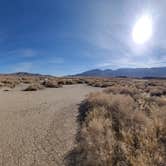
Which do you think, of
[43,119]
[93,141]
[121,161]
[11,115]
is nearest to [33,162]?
[93,141]

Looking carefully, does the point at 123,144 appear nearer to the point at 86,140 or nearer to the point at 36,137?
the point at 86,140

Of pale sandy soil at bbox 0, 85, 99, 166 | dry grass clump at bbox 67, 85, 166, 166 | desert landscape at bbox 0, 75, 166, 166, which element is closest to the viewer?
dry grass clump at bbox 67, 85, 166, 166

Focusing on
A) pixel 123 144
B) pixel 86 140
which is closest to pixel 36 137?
pixel 86 140

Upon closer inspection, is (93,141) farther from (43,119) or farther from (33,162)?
(43,119)

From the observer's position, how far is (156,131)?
6.69m

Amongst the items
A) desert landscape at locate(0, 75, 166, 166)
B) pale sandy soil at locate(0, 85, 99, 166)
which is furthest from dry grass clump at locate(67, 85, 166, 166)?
pale sandy soil at locate(0, 85, 99, 166)

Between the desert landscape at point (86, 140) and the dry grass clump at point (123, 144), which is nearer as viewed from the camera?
the dry grass clump at point (123, 144)

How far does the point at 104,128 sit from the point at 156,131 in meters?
1.63

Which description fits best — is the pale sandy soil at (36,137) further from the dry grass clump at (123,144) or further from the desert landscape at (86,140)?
the dry grass clump at (123,144)

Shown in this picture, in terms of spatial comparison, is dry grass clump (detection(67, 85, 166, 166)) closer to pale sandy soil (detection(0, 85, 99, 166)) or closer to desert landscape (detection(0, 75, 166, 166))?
desert landscape (detection(0, 75, 166, 166))

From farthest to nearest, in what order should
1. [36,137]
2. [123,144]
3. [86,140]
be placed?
1. [36,137]
2. [86,140]
3. [123,144]

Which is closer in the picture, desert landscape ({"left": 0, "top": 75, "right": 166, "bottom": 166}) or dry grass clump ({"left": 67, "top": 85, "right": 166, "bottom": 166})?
dry grass clump ({"left": 67, "top": 85, "right": 166, "bottom": 166})

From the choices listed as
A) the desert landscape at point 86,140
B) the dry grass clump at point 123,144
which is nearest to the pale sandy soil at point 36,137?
the desert landscape at point 86,140

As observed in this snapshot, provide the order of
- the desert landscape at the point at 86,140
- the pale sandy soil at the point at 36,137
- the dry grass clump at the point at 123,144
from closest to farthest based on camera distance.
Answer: the dry grass clump at the point at 123,144, the desert landscape at the point at 86,140, the pale sandy soil at the point at 36,137
